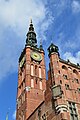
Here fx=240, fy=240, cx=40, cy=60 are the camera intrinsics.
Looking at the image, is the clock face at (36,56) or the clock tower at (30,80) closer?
the clock tower at (30,80)

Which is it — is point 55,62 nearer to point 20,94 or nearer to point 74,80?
point 74,80

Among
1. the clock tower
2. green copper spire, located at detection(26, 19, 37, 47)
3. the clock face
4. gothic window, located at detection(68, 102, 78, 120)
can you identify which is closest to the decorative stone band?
gothic window, located at detection(68, 102, 78, 120)

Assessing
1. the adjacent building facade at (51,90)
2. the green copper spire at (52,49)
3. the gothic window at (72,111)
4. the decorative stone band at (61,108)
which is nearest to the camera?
the decorative stone band at (61,108)

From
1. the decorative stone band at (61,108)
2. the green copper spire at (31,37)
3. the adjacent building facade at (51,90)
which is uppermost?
the green copper spire at (31,37)

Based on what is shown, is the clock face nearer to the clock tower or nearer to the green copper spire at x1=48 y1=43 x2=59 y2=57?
the clock tower

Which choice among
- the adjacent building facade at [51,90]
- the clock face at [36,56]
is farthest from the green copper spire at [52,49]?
the clock face at [36,56]

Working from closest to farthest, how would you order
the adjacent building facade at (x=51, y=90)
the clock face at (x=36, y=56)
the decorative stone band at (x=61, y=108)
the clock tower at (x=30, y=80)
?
the decorative stone band at (x=61, y=108)
the adjacent building facade at (x=51, y=90)
the clock tower at (x=30, y=80)
the clock face at (x=36, y=56)

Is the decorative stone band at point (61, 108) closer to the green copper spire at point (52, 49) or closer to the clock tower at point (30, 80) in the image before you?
the green copper spire at point (52, 49)

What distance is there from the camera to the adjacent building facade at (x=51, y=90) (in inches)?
1027

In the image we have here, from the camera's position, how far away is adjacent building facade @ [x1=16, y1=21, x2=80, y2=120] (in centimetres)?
2608

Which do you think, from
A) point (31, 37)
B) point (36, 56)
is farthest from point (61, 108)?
point (31, 37)

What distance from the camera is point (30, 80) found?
45.8 meters

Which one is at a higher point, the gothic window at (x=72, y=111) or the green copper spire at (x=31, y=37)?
the green copper spire at (x=31, y=37)

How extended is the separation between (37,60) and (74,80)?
2072cm
